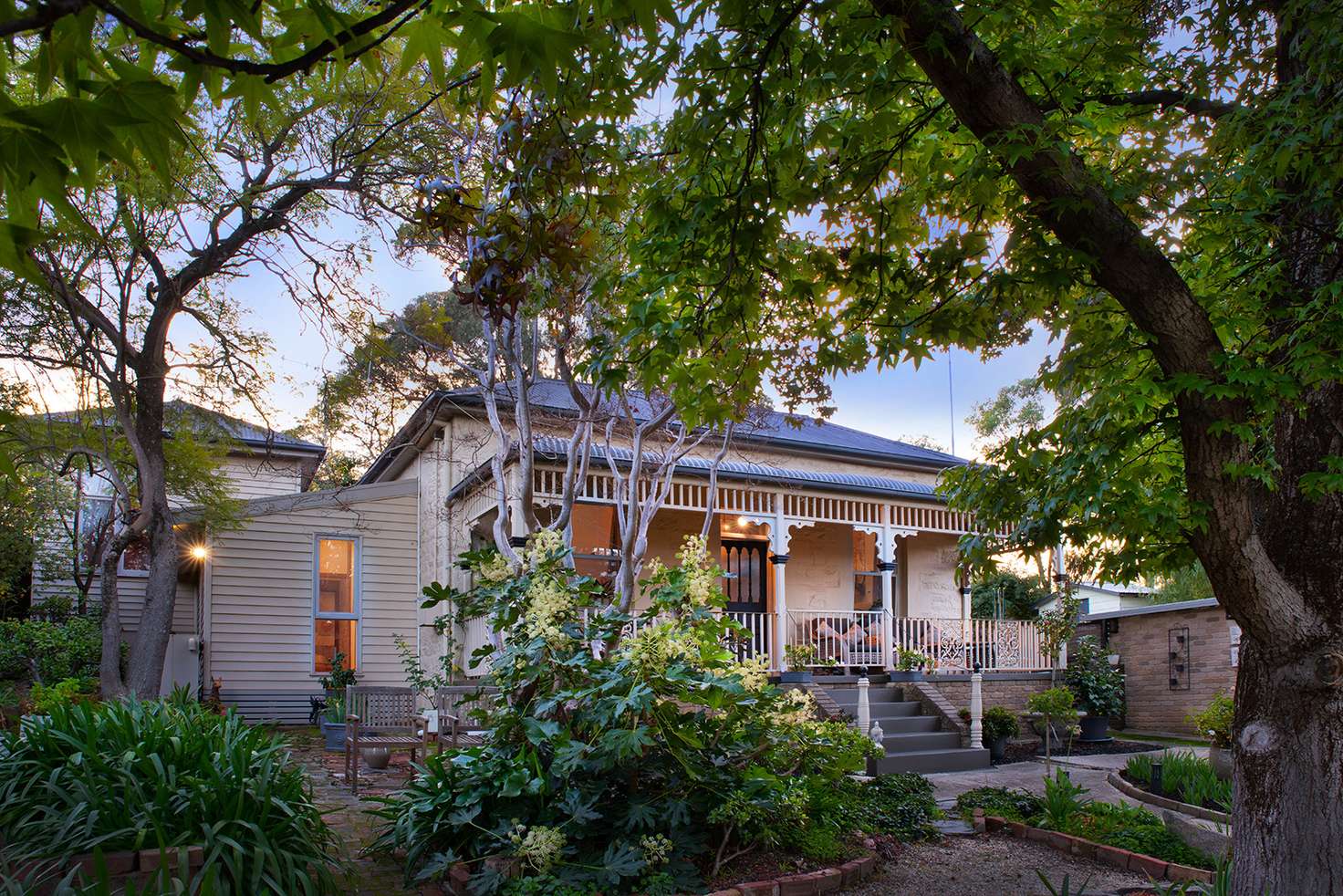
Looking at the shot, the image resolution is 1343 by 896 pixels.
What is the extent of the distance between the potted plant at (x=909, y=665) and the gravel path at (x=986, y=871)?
22.3 ft

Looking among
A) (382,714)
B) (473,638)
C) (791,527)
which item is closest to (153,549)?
(382,714)

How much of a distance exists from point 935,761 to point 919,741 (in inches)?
19.3

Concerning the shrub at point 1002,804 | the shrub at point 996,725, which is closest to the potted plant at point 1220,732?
the shrub at point 1002,804

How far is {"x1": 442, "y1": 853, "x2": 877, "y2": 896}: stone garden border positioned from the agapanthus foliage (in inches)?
5.1

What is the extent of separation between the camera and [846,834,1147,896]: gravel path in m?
6.52

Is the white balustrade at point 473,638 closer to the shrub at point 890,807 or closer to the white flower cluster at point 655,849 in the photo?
the shrub at point 890,807

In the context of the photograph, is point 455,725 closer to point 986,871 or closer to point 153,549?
point 986,871

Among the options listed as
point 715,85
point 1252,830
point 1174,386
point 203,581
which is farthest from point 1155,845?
point 203,581

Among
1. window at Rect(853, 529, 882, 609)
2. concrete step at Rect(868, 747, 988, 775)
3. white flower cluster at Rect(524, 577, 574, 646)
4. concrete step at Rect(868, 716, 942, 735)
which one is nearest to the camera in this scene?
white flower cluster at Rect(524, 577, 574, 646)

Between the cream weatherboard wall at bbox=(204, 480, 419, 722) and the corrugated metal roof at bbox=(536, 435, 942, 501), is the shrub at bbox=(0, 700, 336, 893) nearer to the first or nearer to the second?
the corrugated metal roof at bbox=(536, 435, 942, 501)

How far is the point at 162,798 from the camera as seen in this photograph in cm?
467

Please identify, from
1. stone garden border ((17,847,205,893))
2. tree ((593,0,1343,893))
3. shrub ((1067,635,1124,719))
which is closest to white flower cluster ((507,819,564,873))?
stone garden border ((17,847,205,893))

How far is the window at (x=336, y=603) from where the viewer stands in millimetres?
16578

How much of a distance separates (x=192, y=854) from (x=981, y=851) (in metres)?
6.11
